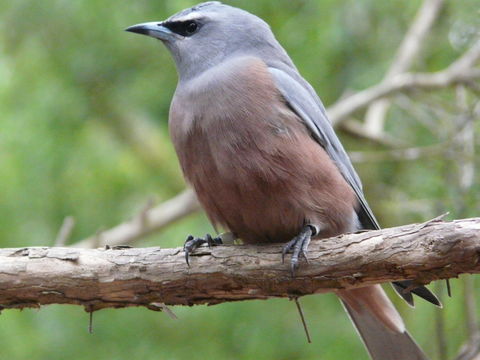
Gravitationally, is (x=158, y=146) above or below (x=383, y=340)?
below

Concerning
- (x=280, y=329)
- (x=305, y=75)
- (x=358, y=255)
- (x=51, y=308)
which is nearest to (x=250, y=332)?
(x=280, y=329)

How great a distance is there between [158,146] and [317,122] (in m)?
3.77

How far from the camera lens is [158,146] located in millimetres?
8594

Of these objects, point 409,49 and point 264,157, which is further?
point 409,49

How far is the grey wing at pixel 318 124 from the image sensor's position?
16.1ft

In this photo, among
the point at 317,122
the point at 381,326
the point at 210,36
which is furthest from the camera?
the point at 210,36

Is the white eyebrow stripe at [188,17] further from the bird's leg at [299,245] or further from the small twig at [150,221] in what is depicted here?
the small twig at [150,221]

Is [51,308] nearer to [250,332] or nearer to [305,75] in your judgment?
[250,332]

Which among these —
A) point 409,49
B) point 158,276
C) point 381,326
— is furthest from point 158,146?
point 158,276

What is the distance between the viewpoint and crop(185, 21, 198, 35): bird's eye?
17.6 ft

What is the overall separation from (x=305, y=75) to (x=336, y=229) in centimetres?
311

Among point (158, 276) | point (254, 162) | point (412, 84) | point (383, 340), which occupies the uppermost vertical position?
point (254, 162)

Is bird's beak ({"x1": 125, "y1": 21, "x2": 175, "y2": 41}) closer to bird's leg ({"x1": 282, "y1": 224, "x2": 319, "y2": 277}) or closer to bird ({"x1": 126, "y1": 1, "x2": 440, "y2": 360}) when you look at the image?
bird ({"x1": 126, "y1": 1, "x2": 440, "y2": 360})

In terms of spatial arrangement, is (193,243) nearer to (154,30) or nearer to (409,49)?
(154,30)
